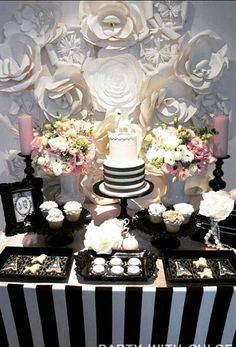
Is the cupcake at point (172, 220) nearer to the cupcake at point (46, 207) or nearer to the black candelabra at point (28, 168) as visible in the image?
the cupcake at point (46, 207)

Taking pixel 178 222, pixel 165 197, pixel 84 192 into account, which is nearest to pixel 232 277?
pixel 178 222

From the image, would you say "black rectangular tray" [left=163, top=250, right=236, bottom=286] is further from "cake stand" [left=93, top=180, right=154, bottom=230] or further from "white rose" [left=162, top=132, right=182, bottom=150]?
"white rose" [left=162, top=132, right=182, bottom=150]

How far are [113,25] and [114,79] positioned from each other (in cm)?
20

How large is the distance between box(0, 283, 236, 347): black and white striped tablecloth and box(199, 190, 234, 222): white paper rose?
10.1 inches

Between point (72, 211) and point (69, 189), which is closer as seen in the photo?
point (72, 211)

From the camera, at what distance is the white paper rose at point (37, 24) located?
1.24 metres

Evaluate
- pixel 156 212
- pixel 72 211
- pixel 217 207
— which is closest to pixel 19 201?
pixel 72 211

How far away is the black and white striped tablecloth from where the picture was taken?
986 millimetres

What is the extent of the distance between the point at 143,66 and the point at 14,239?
0.84m

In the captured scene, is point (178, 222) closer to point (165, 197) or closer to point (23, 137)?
point (165, 197)

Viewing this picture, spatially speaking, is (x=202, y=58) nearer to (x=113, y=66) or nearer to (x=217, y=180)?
(x=113, y=66)

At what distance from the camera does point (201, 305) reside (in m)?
0.99

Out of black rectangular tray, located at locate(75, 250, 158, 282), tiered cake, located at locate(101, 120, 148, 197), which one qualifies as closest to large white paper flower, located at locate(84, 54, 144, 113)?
tiered cake, located at locate(101, 120, 148, 197)

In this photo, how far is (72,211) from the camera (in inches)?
48.6
